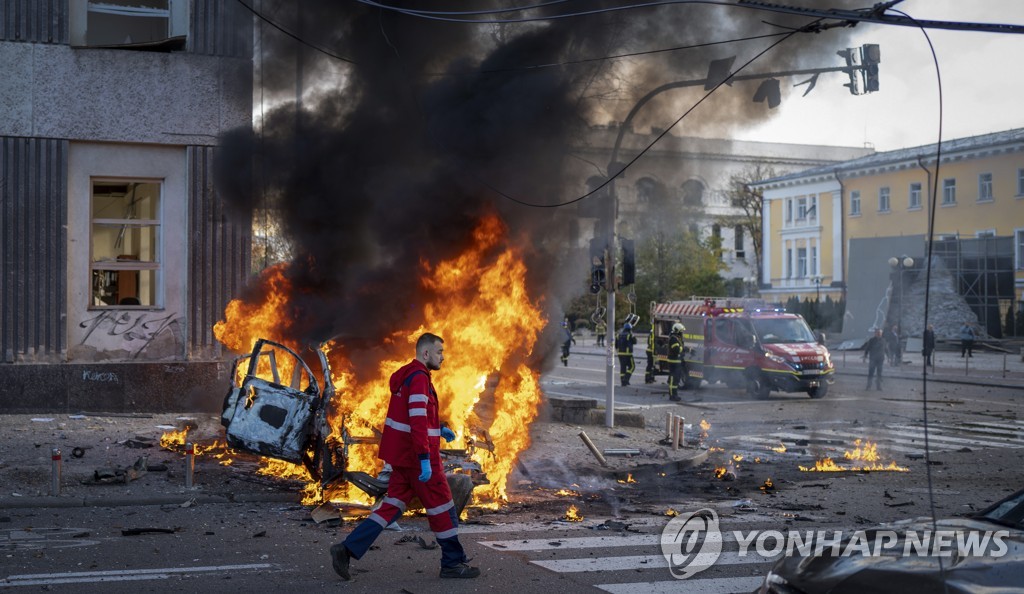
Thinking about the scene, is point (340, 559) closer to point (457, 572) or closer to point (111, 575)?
point (457, 572)

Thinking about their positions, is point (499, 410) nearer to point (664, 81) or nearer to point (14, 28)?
point (664, 81)

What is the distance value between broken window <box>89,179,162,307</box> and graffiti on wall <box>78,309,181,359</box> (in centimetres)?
19

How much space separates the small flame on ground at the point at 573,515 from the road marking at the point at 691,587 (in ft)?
A: 7.63

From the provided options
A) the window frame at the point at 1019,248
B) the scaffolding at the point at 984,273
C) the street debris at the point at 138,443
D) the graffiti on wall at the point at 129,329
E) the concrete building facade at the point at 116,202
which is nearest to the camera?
the street debris at the point at 138,443

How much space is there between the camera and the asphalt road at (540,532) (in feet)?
20.3

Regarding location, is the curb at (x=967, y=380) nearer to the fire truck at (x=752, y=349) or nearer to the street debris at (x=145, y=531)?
the fire truck at (x=752, y=349)

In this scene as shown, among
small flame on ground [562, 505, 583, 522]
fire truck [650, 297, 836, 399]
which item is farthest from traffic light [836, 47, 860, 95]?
fire truck [650, 297, 836, 399]

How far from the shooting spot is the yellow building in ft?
139

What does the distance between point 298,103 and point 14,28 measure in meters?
4.76

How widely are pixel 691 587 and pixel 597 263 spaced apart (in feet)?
30.2

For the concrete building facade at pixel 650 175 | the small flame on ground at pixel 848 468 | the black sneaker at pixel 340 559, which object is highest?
the concrete building facade at pixel 650 175

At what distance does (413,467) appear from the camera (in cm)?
632

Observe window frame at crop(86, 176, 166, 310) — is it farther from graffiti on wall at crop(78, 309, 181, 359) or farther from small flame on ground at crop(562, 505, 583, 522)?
small flame on ground at crop(562, 505, 583, 522)

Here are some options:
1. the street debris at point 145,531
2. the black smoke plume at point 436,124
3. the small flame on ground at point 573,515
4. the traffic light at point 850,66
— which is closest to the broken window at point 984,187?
the black smoke plume at point 436,124
